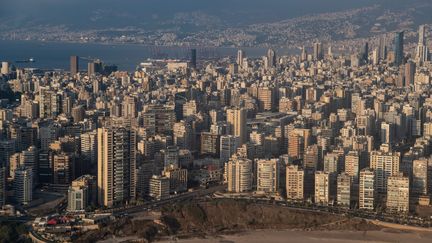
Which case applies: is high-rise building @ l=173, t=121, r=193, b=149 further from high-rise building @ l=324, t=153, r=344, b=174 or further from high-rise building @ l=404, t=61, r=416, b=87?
high-rise building @ l=404, t=61, r=416, b=87

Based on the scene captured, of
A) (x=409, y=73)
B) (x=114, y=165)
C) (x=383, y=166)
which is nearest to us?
(x=114, y=165)

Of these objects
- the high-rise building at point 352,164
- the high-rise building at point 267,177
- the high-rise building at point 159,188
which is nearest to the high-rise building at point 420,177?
the high-rise building at point 352,164

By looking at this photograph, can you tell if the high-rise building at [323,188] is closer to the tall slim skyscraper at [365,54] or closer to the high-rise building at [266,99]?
the high-rise building at [266,99]

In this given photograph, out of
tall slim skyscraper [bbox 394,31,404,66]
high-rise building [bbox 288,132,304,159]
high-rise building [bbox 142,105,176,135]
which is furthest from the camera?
tall slim skyscraper [bbox 394,31,404,66]

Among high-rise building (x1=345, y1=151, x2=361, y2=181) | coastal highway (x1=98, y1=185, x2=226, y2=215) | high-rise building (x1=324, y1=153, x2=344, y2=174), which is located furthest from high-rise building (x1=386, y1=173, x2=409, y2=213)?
coastal highway (x1=98, y1=185, x2=226, y2=215)

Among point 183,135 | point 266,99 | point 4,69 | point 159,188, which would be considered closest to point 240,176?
point 159,188

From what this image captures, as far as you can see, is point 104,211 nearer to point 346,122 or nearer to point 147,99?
point 346,122

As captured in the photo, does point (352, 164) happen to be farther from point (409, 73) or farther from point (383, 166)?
point (409, 73)
